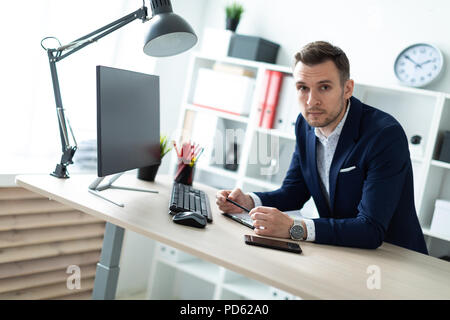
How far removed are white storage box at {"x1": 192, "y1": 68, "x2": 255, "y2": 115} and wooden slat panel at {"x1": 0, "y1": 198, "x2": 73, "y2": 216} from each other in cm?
117

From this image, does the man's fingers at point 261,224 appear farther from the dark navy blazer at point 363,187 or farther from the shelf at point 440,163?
the shelf at point 440,163

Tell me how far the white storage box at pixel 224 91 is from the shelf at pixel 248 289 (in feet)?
3.60

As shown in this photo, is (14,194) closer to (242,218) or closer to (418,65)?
(242,218)

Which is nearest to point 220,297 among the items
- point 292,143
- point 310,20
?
point 292,143

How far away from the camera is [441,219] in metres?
2.51

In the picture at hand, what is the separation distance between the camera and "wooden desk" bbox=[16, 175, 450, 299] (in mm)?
1236

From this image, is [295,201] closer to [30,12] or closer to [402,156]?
[402,156]

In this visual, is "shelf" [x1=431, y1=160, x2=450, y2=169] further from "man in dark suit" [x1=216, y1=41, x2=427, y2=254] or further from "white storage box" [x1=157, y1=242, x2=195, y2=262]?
"white storage box" [x1=157, y1=242, x2=195, y2=262]

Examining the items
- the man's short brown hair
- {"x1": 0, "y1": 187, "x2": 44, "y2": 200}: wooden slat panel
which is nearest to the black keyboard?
the man's short brown hair

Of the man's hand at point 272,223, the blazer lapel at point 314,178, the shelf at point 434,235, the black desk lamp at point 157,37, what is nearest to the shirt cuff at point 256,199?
the blazer lapel at point 314,178

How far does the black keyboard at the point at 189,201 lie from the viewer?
169 centimetres

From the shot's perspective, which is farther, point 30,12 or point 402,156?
point 30,12

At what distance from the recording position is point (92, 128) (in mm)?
3141

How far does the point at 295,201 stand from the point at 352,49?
1.34 meters
